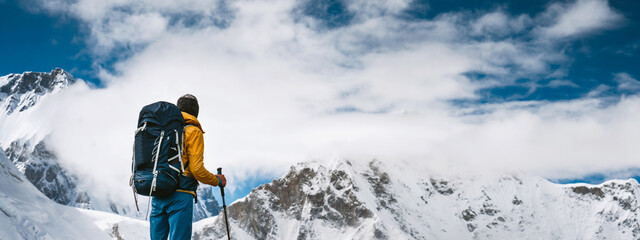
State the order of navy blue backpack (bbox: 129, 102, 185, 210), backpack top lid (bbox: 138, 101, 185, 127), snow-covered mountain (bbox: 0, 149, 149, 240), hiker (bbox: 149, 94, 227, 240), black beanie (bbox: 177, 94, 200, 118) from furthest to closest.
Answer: snow-covered mountain (bbox: 0, 149, 149, 240), black beanie (bbox: 177, 94, 200, 118), hiker (bbox: 149, 94, 227, 240), backpack top lid (bbox: 138, 101, 185, 127), navy blue backpack (bbox: 129, 102, 185, 210)

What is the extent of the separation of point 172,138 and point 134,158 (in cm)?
73

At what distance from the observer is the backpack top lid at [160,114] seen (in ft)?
27.8

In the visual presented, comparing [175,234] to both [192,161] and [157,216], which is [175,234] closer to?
[157,216]

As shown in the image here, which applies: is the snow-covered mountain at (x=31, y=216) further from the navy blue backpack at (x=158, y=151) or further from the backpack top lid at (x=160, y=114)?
the backpack top lid at (x=160, y=114)

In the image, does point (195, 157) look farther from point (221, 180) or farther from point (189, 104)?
point (189, 104)

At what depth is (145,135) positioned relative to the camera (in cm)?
845

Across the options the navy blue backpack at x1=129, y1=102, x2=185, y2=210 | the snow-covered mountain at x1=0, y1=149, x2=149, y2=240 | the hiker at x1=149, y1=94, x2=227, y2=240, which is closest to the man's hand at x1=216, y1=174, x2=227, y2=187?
the hiker at x1=149, y1=94, x2=227, y2=240

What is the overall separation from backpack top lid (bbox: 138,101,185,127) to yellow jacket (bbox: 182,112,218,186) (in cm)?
27

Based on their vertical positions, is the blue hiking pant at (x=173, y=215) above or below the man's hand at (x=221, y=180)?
below

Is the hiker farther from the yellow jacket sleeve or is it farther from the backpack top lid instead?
the backpack top lid

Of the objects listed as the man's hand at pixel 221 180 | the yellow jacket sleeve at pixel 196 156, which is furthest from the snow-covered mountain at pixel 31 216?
the yellow jacket sleeve at pixel 196 156

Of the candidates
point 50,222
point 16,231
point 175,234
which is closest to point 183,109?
point 175,234

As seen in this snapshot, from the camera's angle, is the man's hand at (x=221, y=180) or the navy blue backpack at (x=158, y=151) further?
the man's hand at (x=221, y=180)

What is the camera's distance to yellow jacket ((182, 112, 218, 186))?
8547 millimetres
